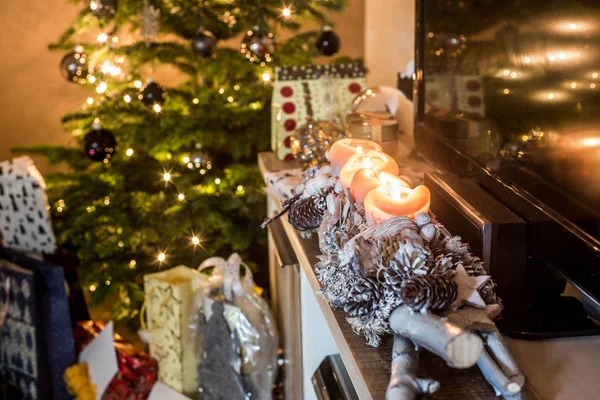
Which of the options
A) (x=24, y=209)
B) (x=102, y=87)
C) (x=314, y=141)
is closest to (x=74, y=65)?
(x=102, y=87)

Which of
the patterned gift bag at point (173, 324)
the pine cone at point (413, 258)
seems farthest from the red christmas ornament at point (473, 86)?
the patterned gift bag at point (173, 324)

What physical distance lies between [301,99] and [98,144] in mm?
622

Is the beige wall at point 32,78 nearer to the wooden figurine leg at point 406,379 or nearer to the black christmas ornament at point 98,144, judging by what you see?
the black christmas ornament at point 98,144

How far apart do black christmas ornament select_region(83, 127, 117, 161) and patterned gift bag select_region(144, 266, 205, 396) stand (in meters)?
0.41

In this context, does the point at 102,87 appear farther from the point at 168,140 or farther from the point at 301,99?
the point at 301,99

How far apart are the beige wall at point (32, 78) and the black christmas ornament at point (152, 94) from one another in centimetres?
105

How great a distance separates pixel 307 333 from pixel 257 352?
0.34m

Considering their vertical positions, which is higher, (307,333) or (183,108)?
(183,108)

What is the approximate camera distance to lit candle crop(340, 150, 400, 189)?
0.92 m

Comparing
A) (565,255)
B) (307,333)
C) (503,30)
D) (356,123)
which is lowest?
(307,333)

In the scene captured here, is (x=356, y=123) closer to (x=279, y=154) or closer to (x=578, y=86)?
(x=279, y=154)

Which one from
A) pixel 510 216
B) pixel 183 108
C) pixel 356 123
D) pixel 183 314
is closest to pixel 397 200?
pixel 510 216

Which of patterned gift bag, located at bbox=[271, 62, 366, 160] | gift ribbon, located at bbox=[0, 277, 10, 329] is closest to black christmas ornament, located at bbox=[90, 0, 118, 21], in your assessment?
patterned gift bag, located at bbox=[271, 62, 366, 160]

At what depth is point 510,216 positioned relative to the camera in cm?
78
